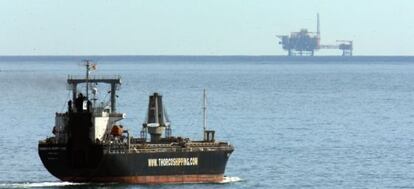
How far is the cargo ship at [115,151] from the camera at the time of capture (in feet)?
295

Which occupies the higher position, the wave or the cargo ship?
the cargo ship

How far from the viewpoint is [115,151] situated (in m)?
89.6

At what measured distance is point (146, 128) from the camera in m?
95.0

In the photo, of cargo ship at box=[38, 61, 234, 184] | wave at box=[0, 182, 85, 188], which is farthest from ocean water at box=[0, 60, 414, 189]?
cargo ship at box=[38, 61, 234, 184]

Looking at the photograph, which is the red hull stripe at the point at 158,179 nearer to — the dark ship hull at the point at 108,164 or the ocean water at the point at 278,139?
the dark ship hull at the point at 108,164

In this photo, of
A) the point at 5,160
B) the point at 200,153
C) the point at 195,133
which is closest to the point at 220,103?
the point at 195,133

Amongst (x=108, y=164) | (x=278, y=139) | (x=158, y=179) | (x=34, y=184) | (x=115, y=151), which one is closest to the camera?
(x=115, y=151)

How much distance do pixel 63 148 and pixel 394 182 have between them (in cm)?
2000

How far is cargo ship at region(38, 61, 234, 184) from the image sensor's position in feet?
295

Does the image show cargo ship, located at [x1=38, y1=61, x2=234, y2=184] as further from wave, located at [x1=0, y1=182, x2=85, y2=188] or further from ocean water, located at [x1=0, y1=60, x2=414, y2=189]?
ocean water, located at [x1=0, y1=60, x2=414, y2=189]

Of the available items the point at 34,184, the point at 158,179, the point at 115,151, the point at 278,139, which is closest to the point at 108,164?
the point at 115,151

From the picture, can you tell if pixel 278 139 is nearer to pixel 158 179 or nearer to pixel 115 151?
pixel 158 179

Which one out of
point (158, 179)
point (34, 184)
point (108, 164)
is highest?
point (108, 164)

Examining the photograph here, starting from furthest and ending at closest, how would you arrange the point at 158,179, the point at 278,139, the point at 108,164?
the point at 278,139
the point at 158,179
the point at 108,164
